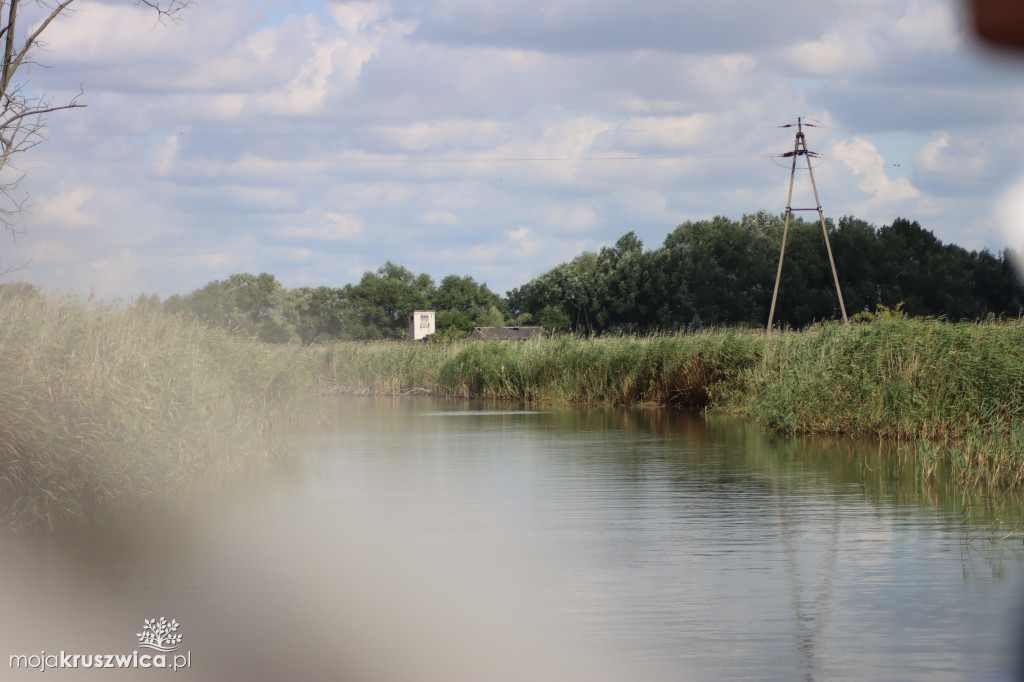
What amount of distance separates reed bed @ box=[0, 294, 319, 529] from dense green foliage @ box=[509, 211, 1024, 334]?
47.4m

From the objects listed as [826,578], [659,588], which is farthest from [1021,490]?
[659,588]

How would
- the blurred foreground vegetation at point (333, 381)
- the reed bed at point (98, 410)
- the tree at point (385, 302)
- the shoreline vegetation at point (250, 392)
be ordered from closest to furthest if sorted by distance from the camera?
1. the reed bed at point (98, 410)
2. the shoreline vegetation at point (250, 392)
3. the blurred foreground vegetation at point (333, 381)
4. the tree at point (385, 302)

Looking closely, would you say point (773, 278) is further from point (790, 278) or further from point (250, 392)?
point (250, 392)

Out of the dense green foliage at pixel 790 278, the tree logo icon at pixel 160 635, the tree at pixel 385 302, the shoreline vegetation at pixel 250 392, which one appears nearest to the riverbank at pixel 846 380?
the shoreline vegetation at pixel 250 392

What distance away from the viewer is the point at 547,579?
844cm

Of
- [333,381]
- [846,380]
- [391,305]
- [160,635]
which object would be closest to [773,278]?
[333,381]

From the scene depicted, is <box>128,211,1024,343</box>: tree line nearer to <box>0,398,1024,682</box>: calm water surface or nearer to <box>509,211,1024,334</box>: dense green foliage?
<box>509,211,1024,334</box>: dense green foliage

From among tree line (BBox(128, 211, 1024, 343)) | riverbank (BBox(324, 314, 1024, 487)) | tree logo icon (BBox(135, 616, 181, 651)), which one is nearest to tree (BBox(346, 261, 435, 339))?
tree line (BBox(128, 211, 1024, 343))

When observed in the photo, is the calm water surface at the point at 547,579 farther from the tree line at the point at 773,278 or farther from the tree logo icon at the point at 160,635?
the tree line at the point at 773,278

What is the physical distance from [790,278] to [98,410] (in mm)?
51937

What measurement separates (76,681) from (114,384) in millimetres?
5683

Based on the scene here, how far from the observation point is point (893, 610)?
732 centimetres

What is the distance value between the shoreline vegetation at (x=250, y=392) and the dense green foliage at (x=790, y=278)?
31.1 meters

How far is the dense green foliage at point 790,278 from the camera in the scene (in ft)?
185
